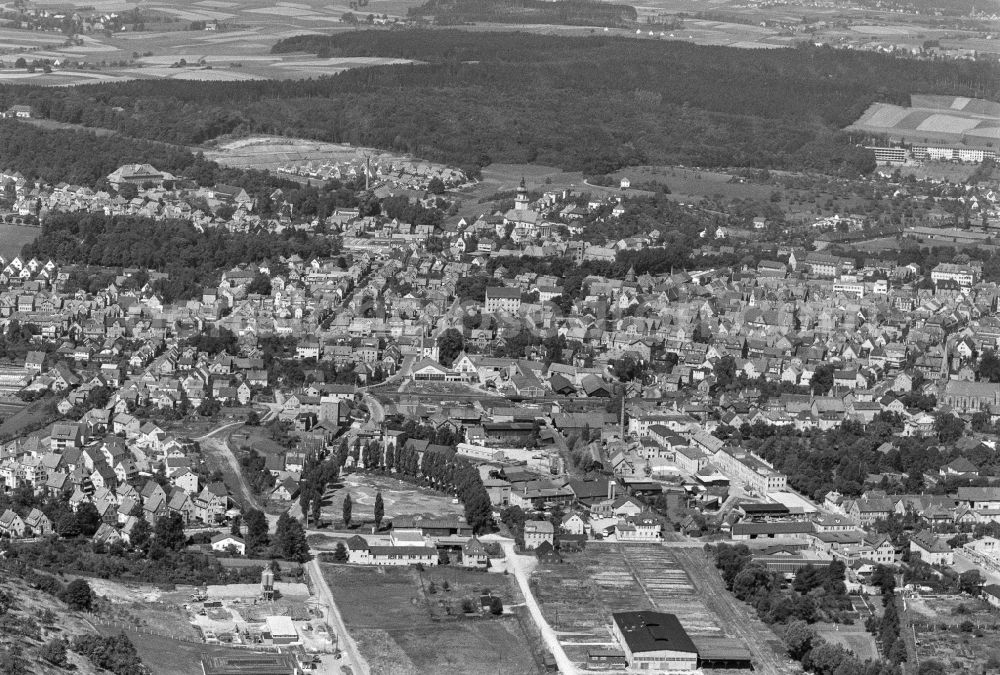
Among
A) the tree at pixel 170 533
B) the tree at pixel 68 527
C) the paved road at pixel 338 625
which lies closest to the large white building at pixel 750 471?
the paved road at pixel 338 625

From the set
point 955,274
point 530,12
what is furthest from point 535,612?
point 530,12

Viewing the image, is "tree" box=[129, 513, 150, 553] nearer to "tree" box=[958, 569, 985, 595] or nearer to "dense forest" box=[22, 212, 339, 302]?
"tree" box=[958, 569, 985, 595]

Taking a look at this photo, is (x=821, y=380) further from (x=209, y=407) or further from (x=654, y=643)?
(x=654, y=643)

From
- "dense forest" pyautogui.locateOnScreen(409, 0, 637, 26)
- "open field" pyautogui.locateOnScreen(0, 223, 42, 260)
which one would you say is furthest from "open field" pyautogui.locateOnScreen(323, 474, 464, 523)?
"dense forest" pyautogui.locateOnScreen(409, 0, 637, 26)

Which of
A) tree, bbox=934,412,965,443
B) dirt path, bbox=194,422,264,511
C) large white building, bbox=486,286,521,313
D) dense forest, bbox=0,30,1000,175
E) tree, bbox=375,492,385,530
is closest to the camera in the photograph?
tree, bbox=375,492,385,530

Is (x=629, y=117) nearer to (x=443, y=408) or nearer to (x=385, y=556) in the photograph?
(x=443, y=408)

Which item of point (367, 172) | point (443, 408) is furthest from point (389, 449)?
point (367, 172)

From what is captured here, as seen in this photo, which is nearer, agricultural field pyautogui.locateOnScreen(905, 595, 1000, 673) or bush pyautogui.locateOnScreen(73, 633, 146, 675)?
bush pyautogui.locateOnScreen(73, 633, 146, 675)
